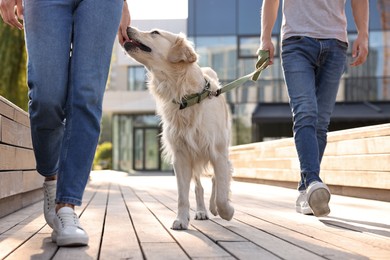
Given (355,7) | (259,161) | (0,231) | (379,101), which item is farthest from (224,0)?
(0,231)

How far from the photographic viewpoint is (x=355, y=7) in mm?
4223

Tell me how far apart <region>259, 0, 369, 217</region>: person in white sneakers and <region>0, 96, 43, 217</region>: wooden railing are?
191cm

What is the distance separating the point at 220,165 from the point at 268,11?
123 cm

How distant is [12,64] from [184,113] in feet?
33.9

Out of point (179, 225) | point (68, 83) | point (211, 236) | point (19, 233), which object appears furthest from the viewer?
point (179, 225)

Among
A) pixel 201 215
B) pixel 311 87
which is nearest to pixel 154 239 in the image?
pixel 201 215

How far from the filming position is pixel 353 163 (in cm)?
659

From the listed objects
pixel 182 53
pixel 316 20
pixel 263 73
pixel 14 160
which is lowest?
pixel 14 160

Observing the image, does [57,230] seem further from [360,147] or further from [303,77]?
[360,147]

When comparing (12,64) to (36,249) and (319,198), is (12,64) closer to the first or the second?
(319,198)

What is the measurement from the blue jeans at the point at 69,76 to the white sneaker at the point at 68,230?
0.20 feet

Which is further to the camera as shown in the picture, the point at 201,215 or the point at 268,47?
the point at 268,47

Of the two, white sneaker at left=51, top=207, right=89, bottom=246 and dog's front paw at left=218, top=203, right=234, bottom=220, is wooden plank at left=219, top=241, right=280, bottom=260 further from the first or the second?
dog's front paw at left=218, top=203, right=234, bottom=220

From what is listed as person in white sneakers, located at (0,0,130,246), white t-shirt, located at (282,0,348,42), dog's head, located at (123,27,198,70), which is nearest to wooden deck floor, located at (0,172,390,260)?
person in white sneakers, located at (0,0,130,246)
